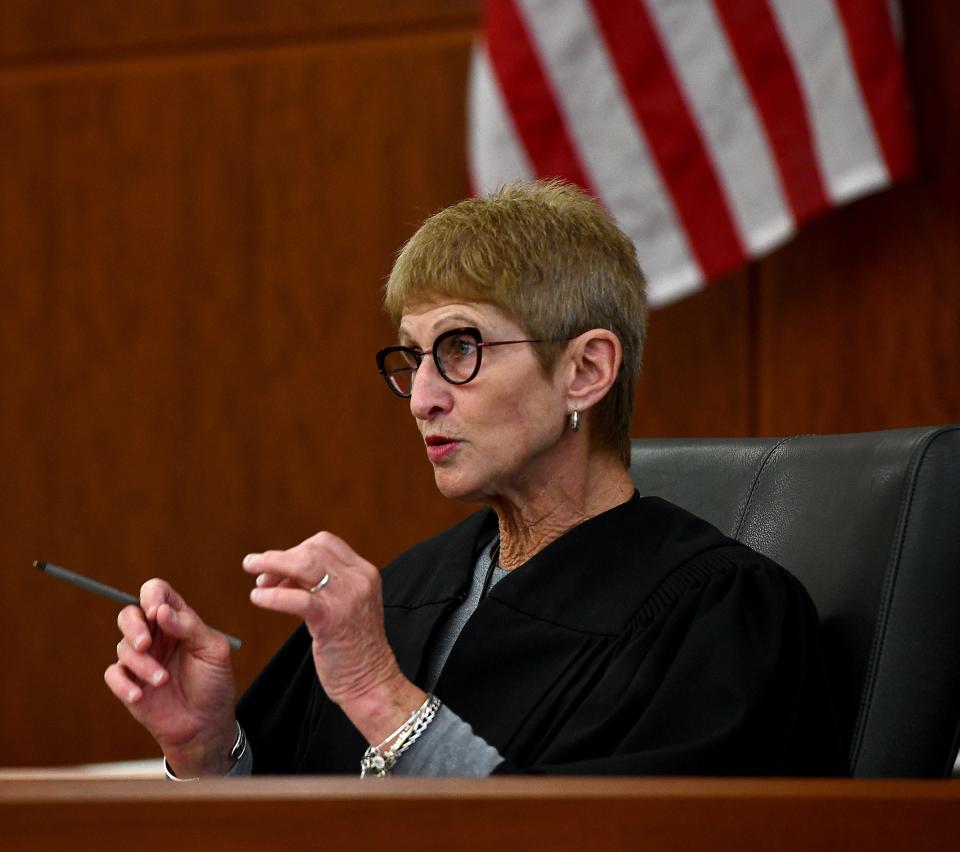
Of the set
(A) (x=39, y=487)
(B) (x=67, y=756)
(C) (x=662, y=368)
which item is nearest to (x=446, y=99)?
(C) (x=662, y=368)

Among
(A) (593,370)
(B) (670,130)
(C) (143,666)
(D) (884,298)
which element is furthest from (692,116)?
(C) (143,666)

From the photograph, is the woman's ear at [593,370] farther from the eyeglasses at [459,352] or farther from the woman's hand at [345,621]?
the woman's hand at [345,621]

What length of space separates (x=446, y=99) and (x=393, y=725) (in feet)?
7.18

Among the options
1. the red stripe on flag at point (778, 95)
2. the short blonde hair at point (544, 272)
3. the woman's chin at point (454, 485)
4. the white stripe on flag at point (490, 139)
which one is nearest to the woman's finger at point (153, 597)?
the woman's chin at point (454, 485)

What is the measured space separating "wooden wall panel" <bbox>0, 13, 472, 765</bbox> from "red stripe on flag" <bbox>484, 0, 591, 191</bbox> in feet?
1.20

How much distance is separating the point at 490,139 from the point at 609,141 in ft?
0.80

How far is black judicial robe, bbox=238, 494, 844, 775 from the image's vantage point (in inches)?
51.6

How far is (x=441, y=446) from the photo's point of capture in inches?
62.1

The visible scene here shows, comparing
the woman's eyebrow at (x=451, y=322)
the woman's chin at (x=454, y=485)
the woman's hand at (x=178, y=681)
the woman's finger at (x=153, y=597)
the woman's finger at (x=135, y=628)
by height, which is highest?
the woman's eyebrow at (x=451, y=322)

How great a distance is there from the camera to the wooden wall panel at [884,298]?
281cm

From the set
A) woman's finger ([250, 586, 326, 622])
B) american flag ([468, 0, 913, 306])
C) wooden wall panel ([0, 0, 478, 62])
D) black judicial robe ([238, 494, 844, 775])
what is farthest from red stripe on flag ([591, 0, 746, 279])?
woman's finger ([250, 586, 326, 622])

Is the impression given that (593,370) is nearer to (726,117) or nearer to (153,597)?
(153,597)

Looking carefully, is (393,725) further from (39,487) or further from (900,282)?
(39,487)

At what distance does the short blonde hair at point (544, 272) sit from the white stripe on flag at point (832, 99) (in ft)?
4.03
